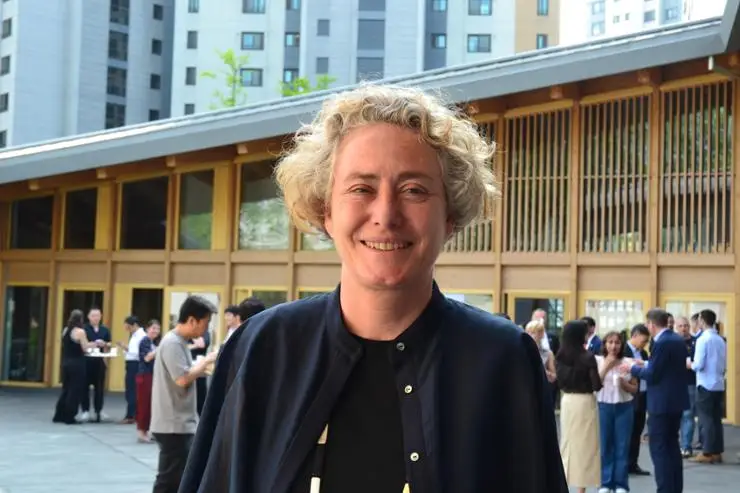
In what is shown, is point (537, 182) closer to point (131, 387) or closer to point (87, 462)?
point (131, 387)

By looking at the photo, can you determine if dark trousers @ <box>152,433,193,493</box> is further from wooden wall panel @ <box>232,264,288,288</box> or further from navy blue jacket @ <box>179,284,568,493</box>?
wooden wall panel @ <box>232,264,288,288</box>

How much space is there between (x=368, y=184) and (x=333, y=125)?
0.57 ft

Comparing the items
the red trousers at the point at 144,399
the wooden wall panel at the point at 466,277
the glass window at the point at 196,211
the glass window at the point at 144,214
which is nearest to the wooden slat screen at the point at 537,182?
the wooden wall panel at the point at 466,277

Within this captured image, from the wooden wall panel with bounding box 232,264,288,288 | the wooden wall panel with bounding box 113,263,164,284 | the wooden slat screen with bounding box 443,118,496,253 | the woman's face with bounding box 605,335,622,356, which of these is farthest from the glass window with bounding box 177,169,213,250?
the woman's face with bounding box 605,335,622,356

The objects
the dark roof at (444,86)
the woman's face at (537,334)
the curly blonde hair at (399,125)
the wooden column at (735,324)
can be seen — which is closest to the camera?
the curly blonde hair at (399,125)

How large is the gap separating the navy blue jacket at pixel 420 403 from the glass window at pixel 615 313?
17.8 metres

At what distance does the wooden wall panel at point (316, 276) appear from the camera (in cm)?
2250

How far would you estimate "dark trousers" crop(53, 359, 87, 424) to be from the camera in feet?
55.3

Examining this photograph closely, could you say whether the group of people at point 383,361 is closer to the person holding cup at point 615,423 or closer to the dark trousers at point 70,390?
the person holding cup at point 615,423

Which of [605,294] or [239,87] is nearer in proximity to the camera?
[605,294]

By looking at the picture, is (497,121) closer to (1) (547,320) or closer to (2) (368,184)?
(1) (547,320)

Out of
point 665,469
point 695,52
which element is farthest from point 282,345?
point 695,52

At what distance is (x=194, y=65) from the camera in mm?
71500

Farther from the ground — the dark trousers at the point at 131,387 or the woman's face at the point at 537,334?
the woman's face at the point at 537,334
